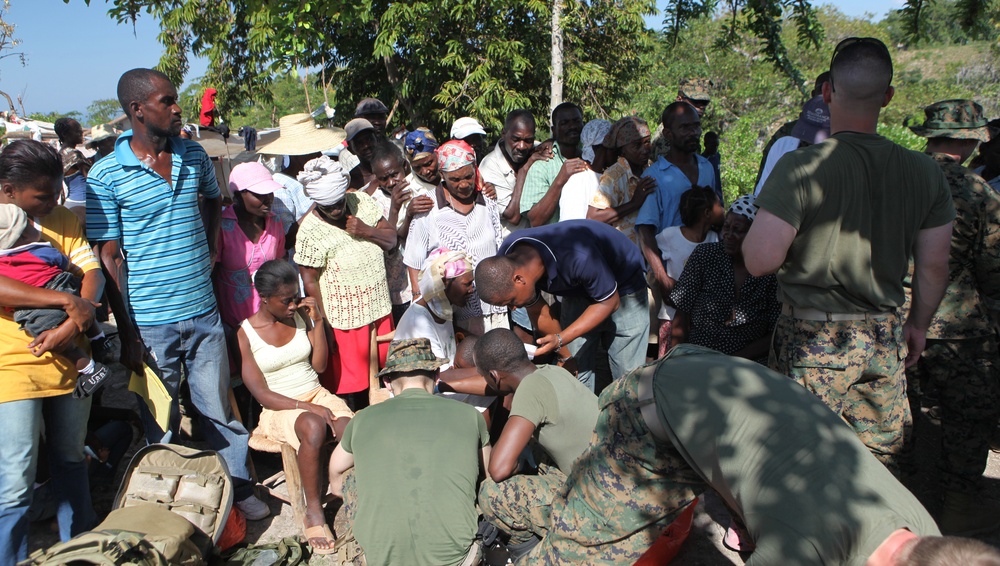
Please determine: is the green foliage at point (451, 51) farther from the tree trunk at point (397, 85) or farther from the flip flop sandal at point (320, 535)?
the flip flop sandal at point (320, 535)

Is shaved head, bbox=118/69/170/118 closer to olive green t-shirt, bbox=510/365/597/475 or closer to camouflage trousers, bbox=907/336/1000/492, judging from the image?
olive green t-shirt, bbox=510/365/597/475

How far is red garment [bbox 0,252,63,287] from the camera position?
304 cm

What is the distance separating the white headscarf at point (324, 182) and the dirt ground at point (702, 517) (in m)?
1.73

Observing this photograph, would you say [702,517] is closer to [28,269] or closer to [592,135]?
[592,135]

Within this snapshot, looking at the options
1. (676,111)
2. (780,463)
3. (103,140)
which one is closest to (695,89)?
(676,111)

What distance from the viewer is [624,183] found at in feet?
16.3

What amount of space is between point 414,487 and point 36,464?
1783mm

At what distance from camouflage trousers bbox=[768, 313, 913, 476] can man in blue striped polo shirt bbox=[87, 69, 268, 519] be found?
9.46ft

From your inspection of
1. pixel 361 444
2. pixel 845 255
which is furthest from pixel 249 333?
pixel 845 255

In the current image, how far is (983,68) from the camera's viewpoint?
25.9m

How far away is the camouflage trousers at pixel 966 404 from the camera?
3.53 m

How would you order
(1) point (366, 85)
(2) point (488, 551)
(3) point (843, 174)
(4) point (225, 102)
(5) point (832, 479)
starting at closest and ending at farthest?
(5) point (832, 479)
(3) point (843, 174)
(2) point (488, 551)
(1) point (366, 85)
(4) point (225, 102)

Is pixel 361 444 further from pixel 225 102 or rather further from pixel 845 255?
pixel 225 102

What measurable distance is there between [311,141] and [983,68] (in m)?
28.7
